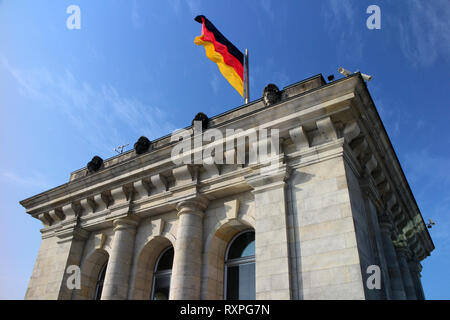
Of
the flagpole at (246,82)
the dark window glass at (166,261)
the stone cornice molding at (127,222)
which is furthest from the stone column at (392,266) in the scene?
the stone cornice molding at (127,222)

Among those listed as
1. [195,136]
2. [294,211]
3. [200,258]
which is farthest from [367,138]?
[200,258]

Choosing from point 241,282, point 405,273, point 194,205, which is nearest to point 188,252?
point 194,205

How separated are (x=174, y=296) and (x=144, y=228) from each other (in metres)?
3.96

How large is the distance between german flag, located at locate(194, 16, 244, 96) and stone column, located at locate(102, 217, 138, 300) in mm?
9111

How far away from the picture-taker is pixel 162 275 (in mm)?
15430

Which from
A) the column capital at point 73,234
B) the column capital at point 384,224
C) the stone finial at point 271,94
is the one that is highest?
the stone finial at point 271,94

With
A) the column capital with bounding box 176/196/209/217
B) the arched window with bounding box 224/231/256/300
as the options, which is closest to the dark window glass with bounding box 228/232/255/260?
the arched window with bounding box 224/231/256/300

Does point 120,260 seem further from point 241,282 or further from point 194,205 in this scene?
point 241,282

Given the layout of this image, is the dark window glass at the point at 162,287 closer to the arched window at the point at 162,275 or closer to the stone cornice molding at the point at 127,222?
the arched window at the point at 162,275

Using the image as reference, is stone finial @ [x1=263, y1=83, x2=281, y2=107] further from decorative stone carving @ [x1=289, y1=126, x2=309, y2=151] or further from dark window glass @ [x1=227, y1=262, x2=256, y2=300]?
dark window glass @ [x1=227, y1=262, x2=256, y2=300]

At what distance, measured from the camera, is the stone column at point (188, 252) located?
41.9ft

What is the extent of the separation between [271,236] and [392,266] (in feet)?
17.8

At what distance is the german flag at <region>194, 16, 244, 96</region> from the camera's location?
20.3 metres

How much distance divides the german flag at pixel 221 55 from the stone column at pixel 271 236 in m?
8.58
